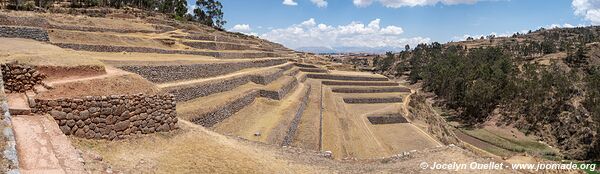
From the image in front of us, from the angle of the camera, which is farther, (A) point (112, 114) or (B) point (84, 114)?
(A) point (112, 114)

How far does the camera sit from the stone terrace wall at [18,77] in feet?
34.1

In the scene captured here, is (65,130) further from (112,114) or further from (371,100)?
(371,100)

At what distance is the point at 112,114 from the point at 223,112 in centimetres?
1016

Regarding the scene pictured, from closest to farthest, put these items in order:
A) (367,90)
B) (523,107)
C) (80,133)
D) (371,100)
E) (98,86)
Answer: (80,133) < (98,86) < (371,100) < (367,90) < (523,107)

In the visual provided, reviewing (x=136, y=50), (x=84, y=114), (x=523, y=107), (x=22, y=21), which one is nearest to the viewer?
(x=84, y=114)

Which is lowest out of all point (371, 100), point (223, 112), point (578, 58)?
point (371, 100)

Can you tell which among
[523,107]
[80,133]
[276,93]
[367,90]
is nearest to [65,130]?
[80,133]

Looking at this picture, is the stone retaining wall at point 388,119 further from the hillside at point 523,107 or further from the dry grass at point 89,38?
the dry grass at point 89,38

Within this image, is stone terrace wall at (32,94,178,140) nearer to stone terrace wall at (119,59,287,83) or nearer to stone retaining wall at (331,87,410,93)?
stone terrace wall at (119,59,287,83)

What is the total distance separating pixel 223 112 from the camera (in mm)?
20516

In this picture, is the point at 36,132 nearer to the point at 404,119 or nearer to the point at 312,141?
the point at 312,141

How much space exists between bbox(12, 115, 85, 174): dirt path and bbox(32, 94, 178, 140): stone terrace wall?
496 mm

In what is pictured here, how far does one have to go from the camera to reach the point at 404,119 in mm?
36469

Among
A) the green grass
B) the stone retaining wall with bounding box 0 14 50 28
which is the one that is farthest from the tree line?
the green grass
